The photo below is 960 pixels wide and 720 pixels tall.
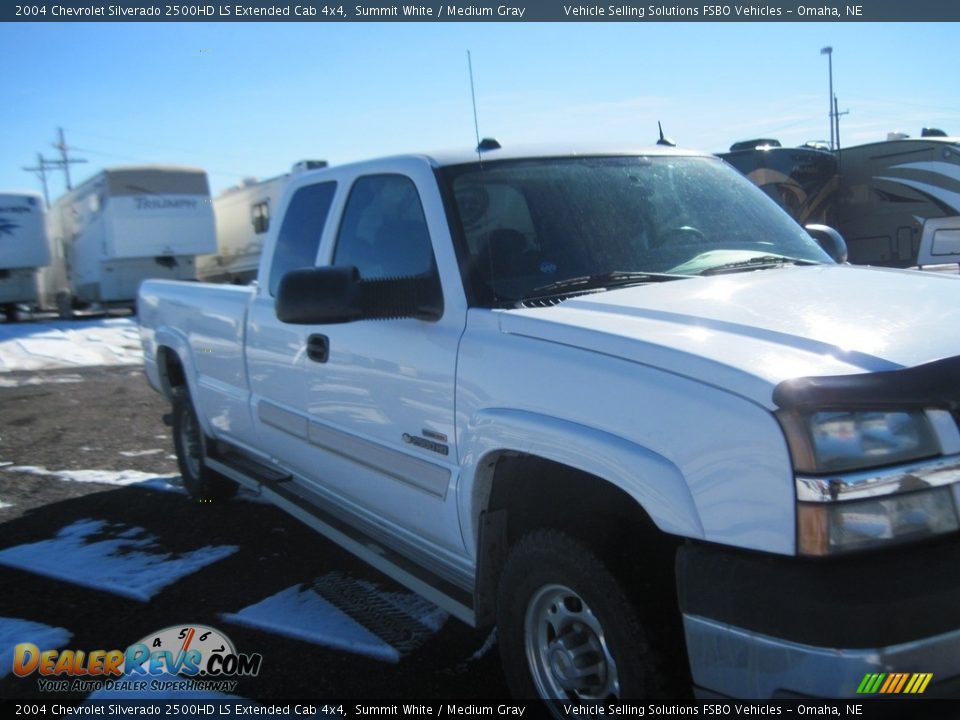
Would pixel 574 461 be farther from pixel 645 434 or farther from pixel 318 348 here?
pixel 318 348

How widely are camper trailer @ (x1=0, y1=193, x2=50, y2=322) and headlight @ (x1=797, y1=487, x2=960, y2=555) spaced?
23.9m

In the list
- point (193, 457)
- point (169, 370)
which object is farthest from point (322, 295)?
point (169, 370)

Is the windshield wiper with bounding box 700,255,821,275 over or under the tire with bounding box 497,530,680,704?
over

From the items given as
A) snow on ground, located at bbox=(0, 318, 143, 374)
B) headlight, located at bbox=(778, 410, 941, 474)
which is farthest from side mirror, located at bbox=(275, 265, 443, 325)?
snow on ground, located at bbox=(0, 318, 143, 374)

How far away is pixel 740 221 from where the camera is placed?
3.66m

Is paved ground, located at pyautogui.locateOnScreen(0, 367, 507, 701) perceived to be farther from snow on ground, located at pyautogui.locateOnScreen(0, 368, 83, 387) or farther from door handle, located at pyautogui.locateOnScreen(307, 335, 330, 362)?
snow on ground, located at pyautogui.locateOnScreen(0, 368, 83, 387)

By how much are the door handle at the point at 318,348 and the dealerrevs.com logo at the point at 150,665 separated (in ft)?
4.08

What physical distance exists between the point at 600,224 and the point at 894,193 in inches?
517

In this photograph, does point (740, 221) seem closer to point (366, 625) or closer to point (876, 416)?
point (876, 416)

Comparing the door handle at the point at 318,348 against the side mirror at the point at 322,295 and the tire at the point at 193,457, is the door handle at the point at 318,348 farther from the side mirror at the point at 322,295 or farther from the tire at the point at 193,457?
the tire at the point at 193,457

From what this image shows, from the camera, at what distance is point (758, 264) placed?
10.9ft

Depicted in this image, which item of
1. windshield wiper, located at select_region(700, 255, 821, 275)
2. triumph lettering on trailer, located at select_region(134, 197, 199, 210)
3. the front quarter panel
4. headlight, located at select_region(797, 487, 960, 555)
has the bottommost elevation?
headlight, located at select_region(797, 487, 960, 555)

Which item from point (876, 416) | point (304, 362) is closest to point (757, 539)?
point (876, 416)

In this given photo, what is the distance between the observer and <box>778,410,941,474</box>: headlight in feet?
6.31
